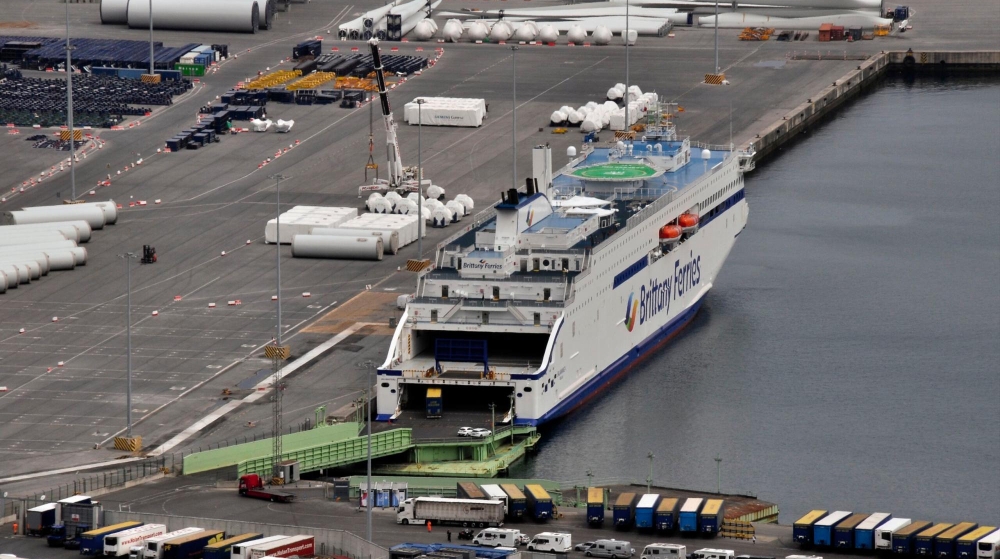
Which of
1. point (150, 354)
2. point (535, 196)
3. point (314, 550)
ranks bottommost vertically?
point (314, 550)

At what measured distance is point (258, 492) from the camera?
117938mm

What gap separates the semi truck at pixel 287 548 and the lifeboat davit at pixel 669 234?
54.1 meters

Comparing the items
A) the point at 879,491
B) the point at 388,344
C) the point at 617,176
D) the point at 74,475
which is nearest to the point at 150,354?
the point at 388,344

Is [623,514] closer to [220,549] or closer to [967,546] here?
[967,546]

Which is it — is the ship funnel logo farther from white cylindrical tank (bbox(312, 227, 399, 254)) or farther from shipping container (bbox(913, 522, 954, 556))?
shipping container (bbox(913, 522, 954, 556))

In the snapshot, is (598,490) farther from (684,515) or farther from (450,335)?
(450,335)

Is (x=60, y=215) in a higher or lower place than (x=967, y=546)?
higher

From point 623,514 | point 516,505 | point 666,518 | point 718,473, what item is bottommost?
point 666,518

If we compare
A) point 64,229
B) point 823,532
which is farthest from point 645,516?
point 64,229

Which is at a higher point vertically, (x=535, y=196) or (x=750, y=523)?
(x=535, y=196)

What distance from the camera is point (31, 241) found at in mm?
169500

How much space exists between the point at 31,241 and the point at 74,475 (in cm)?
5054

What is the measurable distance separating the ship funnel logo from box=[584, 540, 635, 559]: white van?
41961 millimetres

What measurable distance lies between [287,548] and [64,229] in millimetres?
72758
